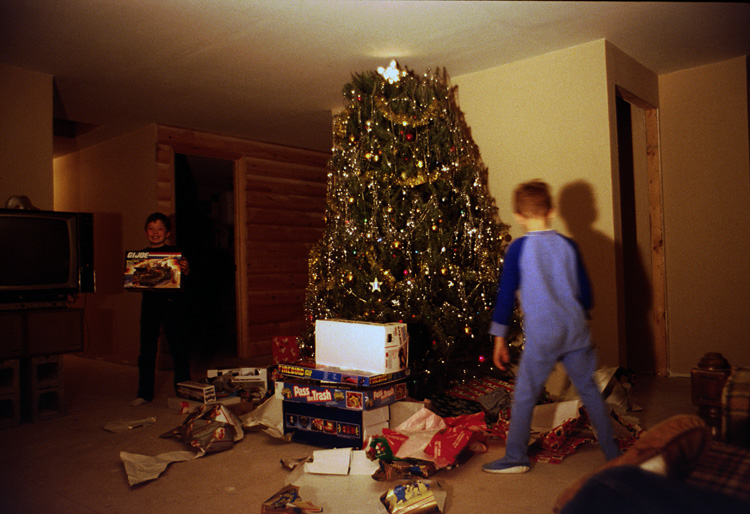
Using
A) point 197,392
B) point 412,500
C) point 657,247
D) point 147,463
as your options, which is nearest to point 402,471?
point 412,500

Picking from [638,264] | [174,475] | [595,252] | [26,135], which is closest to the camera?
[174,475]

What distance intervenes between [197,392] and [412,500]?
215 cm

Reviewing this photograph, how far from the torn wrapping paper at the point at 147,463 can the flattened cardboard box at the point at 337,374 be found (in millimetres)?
632

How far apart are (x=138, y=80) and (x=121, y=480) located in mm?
3201

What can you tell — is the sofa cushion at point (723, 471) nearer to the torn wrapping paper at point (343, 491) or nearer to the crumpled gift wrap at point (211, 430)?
the torn wrapping paper at point (343, 491)

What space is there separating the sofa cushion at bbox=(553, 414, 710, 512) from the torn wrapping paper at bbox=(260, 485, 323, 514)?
138 centimetres

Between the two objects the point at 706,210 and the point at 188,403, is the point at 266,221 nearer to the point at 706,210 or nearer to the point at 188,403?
the point at 188,403

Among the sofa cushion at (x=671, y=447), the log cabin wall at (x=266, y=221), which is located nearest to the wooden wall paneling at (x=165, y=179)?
the log cabin wall at (x=266, y=221)

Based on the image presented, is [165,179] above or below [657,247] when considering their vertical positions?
above

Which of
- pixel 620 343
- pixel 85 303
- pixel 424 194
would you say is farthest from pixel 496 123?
pixel 85 303

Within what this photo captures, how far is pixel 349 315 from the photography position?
3.89 m

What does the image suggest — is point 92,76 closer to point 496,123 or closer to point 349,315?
point 349,315

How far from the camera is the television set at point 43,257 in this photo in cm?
354

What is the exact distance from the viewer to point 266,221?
6586mm
